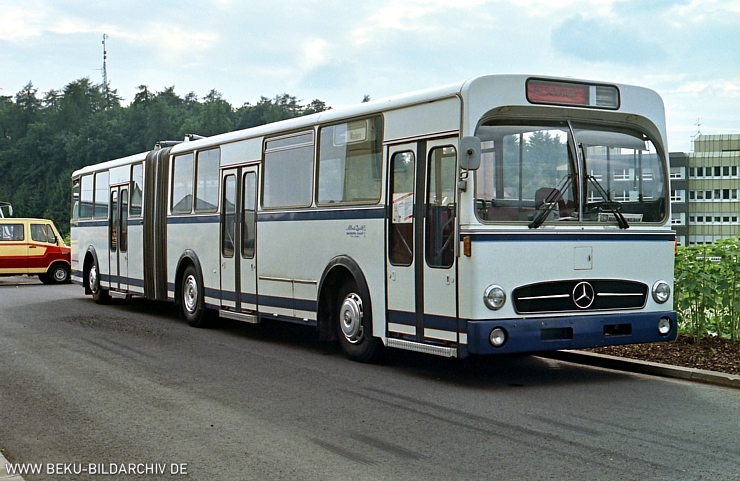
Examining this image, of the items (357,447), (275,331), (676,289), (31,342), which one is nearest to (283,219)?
(275,331)

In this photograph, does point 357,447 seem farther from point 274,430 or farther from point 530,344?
point 530,344

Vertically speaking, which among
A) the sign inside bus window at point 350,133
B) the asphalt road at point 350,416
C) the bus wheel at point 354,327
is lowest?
the asphalt road at point 350,416

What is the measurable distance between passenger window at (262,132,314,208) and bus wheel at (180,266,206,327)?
9.53 feet

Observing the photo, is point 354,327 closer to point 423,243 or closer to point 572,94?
point 423,243

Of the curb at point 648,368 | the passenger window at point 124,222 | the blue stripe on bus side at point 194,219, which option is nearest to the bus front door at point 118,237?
the passenger window at point 124,222

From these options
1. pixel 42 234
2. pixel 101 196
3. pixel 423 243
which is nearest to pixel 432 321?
pixel 423 243

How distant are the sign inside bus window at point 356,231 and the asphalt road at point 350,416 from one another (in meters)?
1.51

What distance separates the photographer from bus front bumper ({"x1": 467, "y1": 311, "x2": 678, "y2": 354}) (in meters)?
9.48

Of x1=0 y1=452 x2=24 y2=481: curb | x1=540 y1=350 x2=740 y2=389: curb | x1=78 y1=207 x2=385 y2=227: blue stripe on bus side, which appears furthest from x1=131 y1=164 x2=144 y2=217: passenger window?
x1=0 y1=452 x2=24 y2=481: curb

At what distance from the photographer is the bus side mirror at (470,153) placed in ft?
30.7

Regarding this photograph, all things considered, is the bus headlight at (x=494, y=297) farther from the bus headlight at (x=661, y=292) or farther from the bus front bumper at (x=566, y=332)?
the bus headlight at (x=661, y=292)

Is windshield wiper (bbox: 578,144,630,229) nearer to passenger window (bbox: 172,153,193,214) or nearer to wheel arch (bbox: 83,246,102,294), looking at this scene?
passenger window (bbox: 172,153,193,214)

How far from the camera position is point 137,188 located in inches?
758

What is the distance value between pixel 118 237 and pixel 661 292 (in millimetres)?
12729
